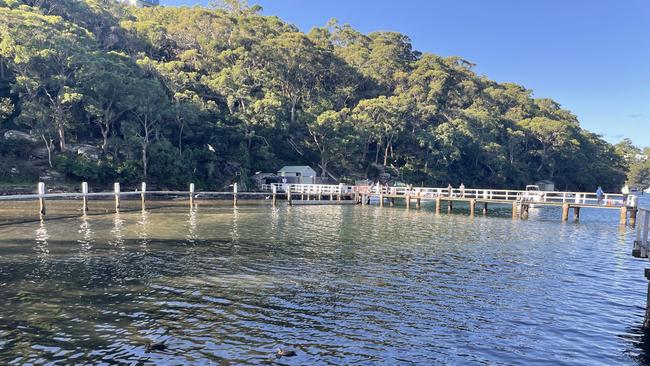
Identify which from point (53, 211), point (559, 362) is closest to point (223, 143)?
point (53, 211)

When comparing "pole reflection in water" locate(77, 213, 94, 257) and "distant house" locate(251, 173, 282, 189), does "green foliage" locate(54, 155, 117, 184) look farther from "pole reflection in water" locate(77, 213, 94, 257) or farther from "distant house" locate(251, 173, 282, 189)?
"pole reflection in water" locate(77, 213, 94, 257)

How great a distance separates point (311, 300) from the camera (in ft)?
43.6

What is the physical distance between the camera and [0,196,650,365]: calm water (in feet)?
32.0

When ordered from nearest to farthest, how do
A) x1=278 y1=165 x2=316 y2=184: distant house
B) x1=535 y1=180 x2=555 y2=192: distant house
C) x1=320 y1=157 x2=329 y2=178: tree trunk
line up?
x1=278 y1=165 x2=316 y2=184: distant house
x1=320 y1=157 x2=329 y2=178: tree trunk
x1=535 y1=180 x2=555 y2=192: distant house

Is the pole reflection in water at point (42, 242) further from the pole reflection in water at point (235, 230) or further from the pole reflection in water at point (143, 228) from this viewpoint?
the pole reflection in water at point (235, 230)

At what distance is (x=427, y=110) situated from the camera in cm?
8781

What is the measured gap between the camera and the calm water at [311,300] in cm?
974

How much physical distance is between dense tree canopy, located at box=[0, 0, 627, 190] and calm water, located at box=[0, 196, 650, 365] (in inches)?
1368

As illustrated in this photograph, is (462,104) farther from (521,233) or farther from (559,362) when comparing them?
(559,362)

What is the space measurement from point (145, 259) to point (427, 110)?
7728cm

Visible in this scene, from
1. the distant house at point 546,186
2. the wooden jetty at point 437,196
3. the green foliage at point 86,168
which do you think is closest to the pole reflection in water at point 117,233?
the wooden jetty at point 437,196

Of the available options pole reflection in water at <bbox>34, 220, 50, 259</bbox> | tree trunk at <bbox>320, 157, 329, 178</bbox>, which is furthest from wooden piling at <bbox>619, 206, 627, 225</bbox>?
tree trunk at <bbox>320, 157, 329, 178</bbox>

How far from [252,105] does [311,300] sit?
6011cm

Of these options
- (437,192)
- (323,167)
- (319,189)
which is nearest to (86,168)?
(319,189)
